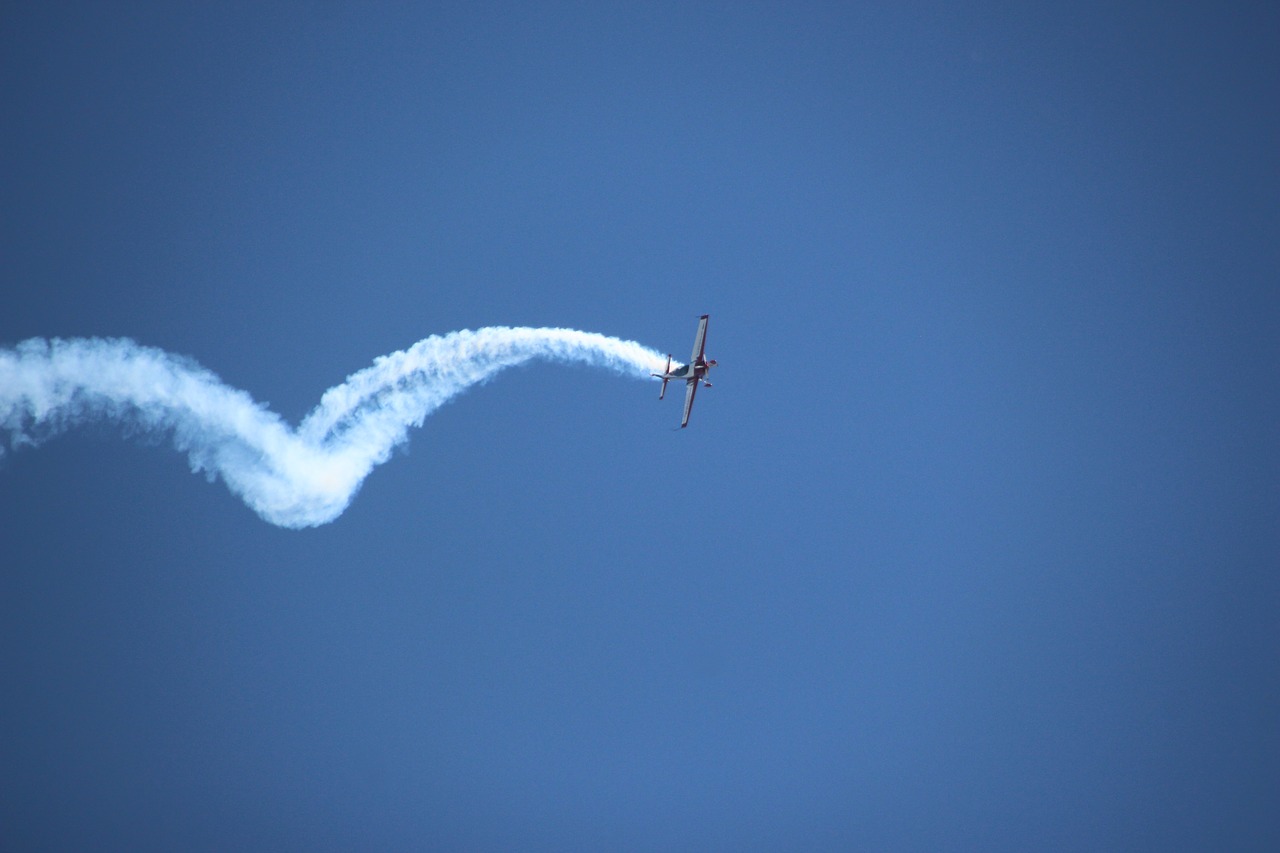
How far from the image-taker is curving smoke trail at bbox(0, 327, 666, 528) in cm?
3553

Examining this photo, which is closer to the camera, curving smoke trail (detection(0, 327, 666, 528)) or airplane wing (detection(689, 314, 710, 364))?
curving smoke trail (detection(0, 327, 666, 528))

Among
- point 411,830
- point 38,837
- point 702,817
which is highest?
point 702,817

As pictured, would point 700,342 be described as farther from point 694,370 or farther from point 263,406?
point 263,406

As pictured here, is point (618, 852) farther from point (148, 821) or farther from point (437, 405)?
point (437, 405)

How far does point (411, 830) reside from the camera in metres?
69.7

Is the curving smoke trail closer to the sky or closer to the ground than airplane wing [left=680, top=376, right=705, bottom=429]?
closer to the ground

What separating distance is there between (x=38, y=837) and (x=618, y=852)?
118ft

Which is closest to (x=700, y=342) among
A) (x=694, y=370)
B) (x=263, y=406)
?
(x=694, y=370)

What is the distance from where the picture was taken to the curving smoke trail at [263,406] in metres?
35.5

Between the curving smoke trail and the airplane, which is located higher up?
the airplane

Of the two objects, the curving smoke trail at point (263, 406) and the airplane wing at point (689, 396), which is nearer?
the curving smoke trail at point (263, 406)

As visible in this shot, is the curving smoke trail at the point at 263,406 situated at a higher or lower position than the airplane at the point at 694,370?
lower

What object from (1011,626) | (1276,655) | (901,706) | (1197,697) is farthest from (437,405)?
(1276,655)

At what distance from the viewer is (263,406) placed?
38.7 m
